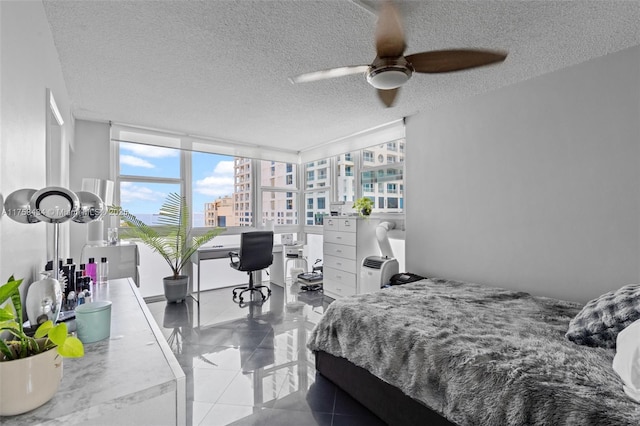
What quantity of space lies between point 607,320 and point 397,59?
1933mm

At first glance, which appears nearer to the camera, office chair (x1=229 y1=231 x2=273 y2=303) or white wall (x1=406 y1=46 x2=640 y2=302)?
white wall (x1=406 y1=46 x2=640 y2=302)

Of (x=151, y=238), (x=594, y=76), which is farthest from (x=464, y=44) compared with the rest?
(x=151, y=238)

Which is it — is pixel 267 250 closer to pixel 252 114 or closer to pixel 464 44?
pixel 252 114

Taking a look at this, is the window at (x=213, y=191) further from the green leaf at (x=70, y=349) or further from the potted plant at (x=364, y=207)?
the green leaf at (x=70, y=349)

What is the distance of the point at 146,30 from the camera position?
6.46 feet

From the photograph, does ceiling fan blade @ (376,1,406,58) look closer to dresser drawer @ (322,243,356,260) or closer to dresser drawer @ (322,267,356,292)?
dresser drawer @ (322,243,356,260)

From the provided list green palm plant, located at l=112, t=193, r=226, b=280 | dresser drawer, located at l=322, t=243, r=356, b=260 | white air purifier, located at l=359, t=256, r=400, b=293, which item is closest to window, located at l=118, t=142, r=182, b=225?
green palm plant, located at l=112, t=193, r=226, b=280

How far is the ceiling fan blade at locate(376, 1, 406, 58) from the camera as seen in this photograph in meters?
1.66

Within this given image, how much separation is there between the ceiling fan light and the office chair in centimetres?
273

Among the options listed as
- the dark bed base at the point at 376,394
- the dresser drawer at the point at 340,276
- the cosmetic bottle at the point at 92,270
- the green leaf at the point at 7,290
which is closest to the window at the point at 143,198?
the cosmetic bottle at the point at 92,270

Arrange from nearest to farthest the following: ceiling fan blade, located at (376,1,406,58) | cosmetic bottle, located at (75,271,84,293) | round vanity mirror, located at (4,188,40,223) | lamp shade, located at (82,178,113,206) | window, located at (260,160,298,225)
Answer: round vanity mirror, located at (4,188,40,223) < cosmetic bottle, located at (75,271,84,293) < ceiling fan blade, located at (376,1,406,58) < lamp shade, located at (82,178,113,206) < window, located at (260,160,298,225)

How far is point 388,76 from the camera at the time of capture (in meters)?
1.82

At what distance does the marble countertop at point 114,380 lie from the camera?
2.25 feet

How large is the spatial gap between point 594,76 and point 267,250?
156 inches
